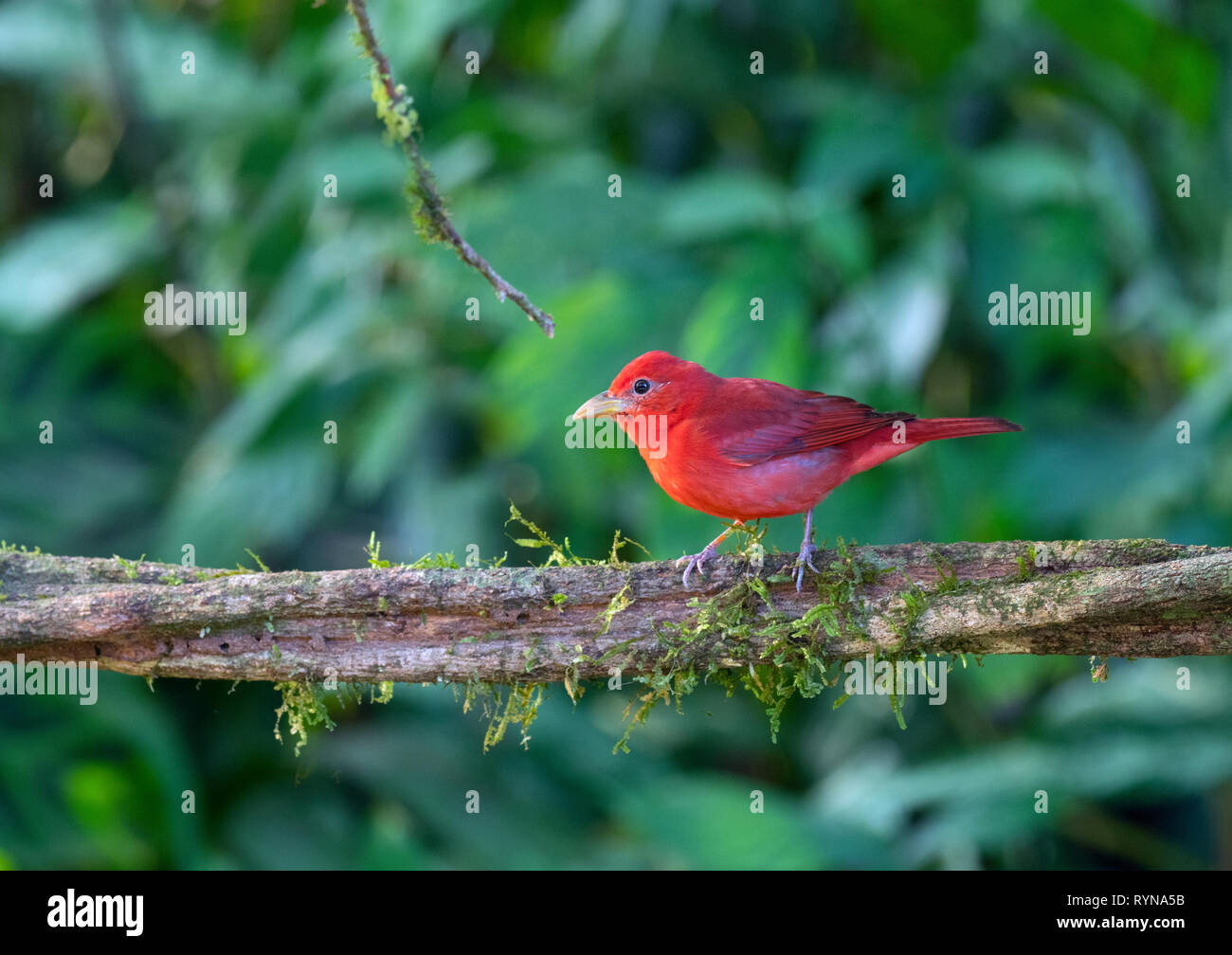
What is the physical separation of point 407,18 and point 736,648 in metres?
4.29

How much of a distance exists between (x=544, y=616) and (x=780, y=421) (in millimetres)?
897

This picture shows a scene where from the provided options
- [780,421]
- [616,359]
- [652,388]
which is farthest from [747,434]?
[616,359]

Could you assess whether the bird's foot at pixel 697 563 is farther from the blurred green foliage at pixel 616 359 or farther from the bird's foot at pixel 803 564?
the blurred green foliage at pixel 616 359

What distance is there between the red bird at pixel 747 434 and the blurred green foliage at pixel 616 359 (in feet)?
4.75

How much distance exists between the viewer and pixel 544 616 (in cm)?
266

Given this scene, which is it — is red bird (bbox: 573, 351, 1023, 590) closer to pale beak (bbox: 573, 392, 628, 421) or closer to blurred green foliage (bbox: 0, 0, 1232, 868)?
pale beak (bbox: 573, 392, 628, 421)

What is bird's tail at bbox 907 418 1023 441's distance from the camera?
3031mm

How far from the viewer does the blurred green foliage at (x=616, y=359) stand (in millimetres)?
5238

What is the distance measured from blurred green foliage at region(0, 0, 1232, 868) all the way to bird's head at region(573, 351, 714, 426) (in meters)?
1.46

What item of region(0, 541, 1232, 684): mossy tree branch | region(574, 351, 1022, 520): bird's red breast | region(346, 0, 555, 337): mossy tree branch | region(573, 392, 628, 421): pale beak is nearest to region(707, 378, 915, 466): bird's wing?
region(574, 351, 1022, 520): bird's red breast

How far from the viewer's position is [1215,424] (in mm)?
5102

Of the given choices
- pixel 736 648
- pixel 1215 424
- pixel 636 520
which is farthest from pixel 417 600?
pixel 1215 424

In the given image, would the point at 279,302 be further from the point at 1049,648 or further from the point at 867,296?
the point at 1049,648

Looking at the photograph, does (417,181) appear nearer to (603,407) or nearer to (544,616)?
(544,616)
